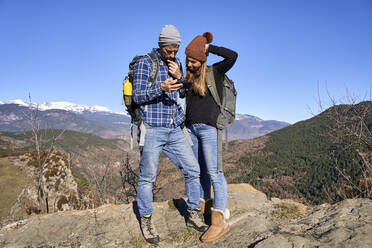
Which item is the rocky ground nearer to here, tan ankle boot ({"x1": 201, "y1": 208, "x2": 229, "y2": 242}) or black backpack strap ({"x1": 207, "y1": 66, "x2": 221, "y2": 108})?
tan ankle boot ({"x1": 201, "y1": 208, "x2": 229, "y2": 242})

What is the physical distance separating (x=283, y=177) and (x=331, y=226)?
2279 inches

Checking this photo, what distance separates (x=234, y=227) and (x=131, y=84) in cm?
263

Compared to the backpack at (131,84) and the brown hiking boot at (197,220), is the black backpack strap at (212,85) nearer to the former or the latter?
the backpack at (131,84)

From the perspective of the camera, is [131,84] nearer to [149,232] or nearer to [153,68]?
[153,68]

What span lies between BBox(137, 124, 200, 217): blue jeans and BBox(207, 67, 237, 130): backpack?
0.61 metres

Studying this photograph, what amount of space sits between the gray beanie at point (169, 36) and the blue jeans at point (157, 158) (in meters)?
1.15

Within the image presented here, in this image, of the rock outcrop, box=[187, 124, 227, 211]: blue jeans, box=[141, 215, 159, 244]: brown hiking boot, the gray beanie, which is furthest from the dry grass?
the rock outcrop

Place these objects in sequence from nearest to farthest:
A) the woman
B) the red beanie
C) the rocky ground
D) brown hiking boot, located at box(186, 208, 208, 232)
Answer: the rocky ground
the red beanie
the woman
brown hiking boot, located at box(186, 208, 208, 232)

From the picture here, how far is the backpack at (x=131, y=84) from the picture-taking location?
10.9 ft

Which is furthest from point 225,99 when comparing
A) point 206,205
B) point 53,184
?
point 53,184

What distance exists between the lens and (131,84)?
3.38 m

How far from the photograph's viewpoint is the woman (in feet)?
11.1

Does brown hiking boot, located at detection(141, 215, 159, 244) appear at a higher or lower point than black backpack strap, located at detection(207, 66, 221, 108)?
lower

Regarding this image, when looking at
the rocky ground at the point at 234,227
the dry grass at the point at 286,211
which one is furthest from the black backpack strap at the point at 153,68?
the dry grass at the point at 286,211
